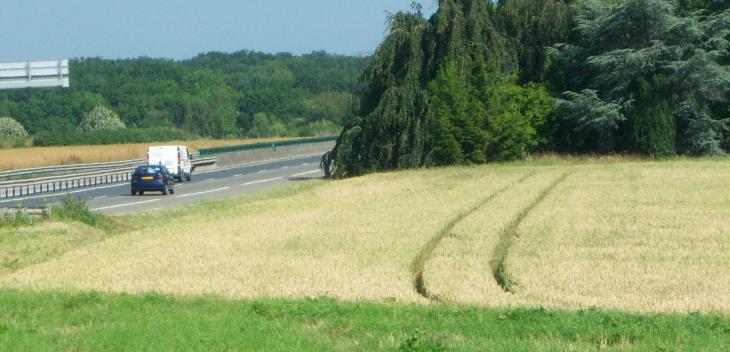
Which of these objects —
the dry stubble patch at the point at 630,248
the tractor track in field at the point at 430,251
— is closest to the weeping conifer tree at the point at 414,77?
the dry stubble patch at the point at 630,248

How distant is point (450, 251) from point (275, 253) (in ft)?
11.3

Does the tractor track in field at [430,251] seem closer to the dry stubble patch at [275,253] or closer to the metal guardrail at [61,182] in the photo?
the dry stubble patch at [275,253]

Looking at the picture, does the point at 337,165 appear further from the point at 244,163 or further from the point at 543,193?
the point at 244,163

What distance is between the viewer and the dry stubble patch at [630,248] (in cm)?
1498

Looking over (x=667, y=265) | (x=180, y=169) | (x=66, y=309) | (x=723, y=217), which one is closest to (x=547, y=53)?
(x=180, y=169)

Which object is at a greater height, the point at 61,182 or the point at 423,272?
the point at 423,272

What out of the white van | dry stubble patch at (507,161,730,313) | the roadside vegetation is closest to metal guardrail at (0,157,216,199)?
the white van

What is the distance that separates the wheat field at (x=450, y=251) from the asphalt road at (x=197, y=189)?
682 cm

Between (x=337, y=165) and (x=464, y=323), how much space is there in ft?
136

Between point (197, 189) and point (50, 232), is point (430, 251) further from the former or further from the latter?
point (197, 189)

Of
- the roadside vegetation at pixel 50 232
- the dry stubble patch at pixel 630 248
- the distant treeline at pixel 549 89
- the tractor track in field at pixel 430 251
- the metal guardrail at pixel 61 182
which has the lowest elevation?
the metal guardrail at pixel 61 182

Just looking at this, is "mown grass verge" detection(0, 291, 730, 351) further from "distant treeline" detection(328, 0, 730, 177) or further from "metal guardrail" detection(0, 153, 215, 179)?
"metal guardrail" detection(0, 153, 215, 179)

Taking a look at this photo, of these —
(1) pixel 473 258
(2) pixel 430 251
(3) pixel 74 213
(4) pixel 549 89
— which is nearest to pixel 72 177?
(4) pixel 549 89

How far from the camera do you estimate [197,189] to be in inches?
2116
